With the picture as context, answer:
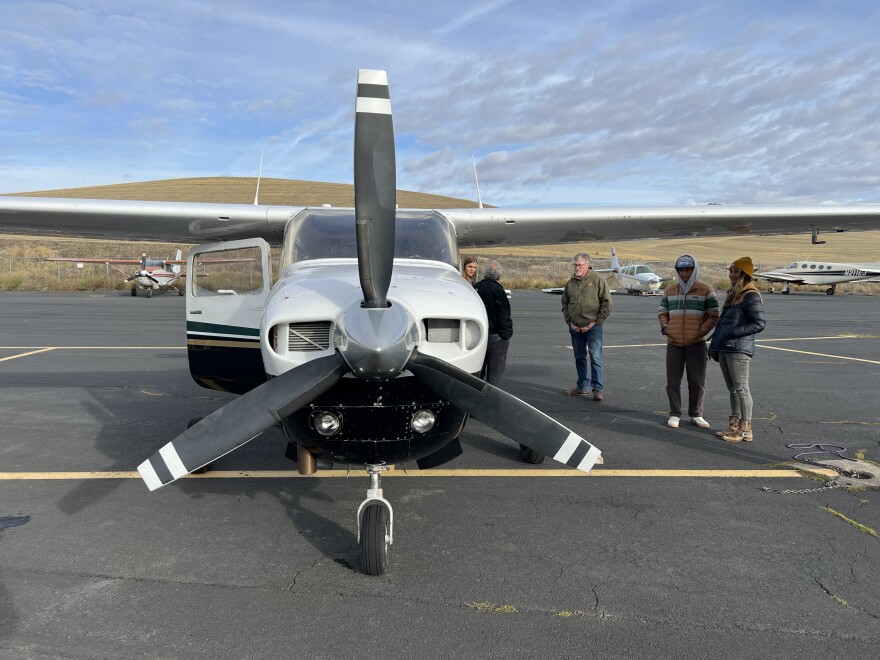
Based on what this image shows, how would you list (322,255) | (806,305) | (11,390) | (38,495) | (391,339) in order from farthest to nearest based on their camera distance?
(806,305)
(11,390)
(322,255)
(38,495)
(391,339)

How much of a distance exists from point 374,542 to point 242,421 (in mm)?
906

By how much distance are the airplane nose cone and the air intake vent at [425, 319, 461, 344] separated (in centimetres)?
35

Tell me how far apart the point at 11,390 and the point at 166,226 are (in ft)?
10.6

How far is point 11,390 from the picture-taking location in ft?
25.6

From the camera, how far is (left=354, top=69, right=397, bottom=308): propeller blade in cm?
282

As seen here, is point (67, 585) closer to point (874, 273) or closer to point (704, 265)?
point (874, 273)

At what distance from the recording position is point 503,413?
3.12 m

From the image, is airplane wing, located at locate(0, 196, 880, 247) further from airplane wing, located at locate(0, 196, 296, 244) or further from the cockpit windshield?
the cockpit windshield

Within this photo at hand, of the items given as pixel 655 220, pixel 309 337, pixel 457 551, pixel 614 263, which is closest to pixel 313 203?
pixel 614 263

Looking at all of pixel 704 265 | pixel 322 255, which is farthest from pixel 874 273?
pixel 322 255

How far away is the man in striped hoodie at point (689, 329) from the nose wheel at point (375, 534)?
12.3 ft

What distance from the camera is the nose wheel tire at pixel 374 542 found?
319 cm

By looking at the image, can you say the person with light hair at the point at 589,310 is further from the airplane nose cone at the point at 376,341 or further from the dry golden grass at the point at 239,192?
the dry golden grass at the point at 239,192

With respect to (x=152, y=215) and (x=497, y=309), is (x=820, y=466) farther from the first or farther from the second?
(x=152, y=215)
